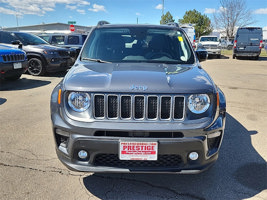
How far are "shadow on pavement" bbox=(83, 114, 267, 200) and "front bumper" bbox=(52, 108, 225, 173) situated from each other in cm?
42

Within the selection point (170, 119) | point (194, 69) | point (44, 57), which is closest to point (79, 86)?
point (170, 119)

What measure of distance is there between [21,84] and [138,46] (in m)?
6.08

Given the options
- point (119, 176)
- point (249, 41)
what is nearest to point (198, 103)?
point (119, 176)

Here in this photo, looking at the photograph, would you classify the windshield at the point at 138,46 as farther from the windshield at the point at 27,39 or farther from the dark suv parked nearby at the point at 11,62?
the windshield at the point at 27,39

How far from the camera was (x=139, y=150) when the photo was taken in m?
2.14

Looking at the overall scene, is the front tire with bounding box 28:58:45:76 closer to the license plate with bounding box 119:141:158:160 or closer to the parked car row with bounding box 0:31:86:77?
A: the parked car row with bounding box 0:31:86:77

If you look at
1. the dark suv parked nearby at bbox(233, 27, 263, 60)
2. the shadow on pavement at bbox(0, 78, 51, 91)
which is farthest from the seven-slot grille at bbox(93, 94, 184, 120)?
the dark suv parked nearby at bbox(233, 27, 263, 60)

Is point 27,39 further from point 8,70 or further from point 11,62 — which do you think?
point 8,70

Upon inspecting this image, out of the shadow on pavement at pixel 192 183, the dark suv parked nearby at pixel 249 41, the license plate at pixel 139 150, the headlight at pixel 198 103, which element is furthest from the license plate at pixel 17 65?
the dark suv parked nearby at pixel 249 41

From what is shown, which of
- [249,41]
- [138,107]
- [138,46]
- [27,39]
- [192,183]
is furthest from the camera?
[249,41]

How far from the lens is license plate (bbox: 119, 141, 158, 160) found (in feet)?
6.95

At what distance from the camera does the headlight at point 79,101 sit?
226 centimetres

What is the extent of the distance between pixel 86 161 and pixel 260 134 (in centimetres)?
321

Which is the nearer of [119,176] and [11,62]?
[119,176]
